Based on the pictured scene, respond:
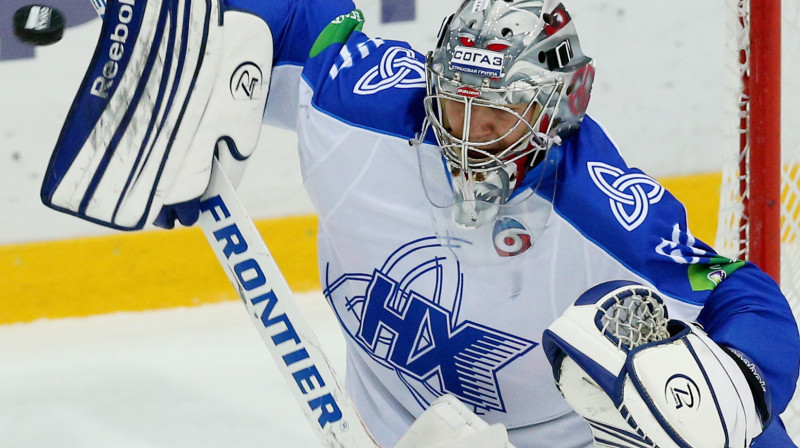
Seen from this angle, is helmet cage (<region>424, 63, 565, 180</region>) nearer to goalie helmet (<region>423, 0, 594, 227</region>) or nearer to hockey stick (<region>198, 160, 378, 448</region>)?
goalie helmet (<region>423, 0, 594, 227</region>)

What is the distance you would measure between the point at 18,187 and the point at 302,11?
1.49m

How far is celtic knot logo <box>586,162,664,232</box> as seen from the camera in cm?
163

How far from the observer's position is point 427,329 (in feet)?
6.01

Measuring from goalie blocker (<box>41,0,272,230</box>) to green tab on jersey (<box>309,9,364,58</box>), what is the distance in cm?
29

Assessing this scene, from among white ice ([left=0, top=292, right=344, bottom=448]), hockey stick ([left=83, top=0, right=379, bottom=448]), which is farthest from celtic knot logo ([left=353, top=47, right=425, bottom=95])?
white ice ([left=0, top=292, right=344, bottom=448])

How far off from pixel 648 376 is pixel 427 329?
0.55m

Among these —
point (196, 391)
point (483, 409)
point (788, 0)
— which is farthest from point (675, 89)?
point (483, 409)

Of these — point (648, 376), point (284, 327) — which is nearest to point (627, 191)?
point (648, 376)

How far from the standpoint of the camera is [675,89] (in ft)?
11.6

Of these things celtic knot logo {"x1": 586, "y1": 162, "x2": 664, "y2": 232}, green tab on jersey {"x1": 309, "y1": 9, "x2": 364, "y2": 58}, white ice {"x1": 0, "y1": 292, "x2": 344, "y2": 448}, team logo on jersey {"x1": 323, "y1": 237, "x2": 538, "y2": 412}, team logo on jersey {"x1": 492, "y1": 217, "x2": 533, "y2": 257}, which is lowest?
white ice {"x1": 0, "y1": 292, "x2": 344, "y2": 448}

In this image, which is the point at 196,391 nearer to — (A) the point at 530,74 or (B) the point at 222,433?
(B) the point at 222,433

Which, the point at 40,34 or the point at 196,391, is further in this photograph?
the point at 196,391

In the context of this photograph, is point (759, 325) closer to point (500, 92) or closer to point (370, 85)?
point (500, 92)

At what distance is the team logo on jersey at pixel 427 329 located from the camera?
A: 180 cm
